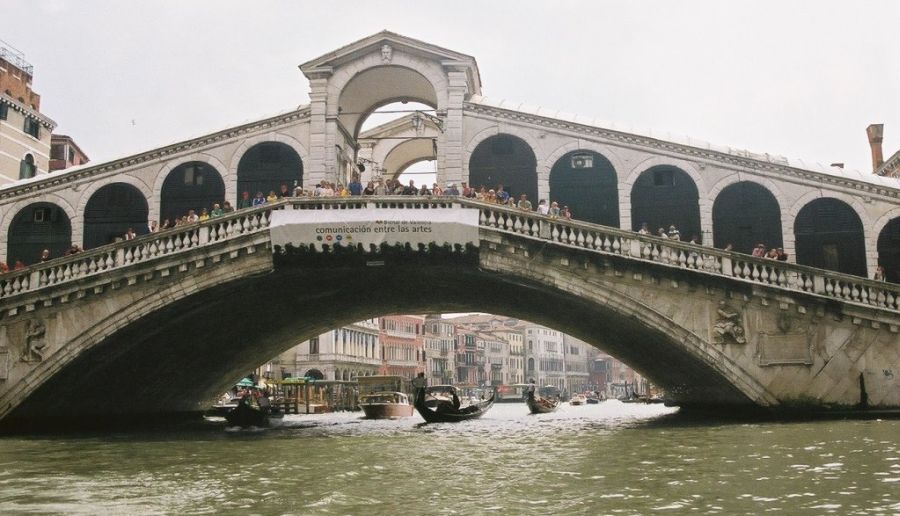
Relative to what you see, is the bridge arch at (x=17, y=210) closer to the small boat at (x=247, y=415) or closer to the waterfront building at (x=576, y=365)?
the small boat at (x=247, y=415)

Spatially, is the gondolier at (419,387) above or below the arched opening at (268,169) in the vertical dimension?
below

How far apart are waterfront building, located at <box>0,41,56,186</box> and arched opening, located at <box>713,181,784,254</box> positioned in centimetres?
2850

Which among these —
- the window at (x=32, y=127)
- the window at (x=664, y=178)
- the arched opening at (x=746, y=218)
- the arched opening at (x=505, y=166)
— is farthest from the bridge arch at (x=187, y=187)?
the window at (x=32, y=127)

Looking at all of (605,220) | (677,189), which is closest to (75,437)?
(605,220)

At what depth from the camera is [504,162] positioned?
26.0 m

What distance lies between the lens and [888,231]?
24188mm

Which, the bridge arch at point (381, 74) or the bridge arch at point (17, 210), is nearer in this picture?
the bridge arch at point (381, 74)

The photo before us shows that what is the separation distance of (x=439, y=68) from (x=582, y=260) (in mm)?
7979

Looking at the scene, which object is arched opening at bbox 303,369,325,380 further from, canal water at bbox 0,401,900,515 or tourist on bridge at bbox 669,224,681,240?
canal water at bbox 0,401,900,515

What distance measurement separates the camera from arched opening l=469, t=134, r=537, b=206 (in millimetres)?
25875

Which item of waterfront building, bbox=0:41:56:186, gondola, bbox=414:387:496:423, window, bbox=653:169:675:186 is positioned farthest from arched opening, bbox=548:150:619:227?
waterfront building, bbox=0:41:56:186

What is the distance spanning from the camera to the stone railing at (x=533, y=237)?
21.2 metres

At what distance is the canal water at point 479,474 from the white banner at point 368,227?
15.8ft

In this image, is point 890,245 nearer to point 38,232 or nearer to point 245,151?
point 245,151
